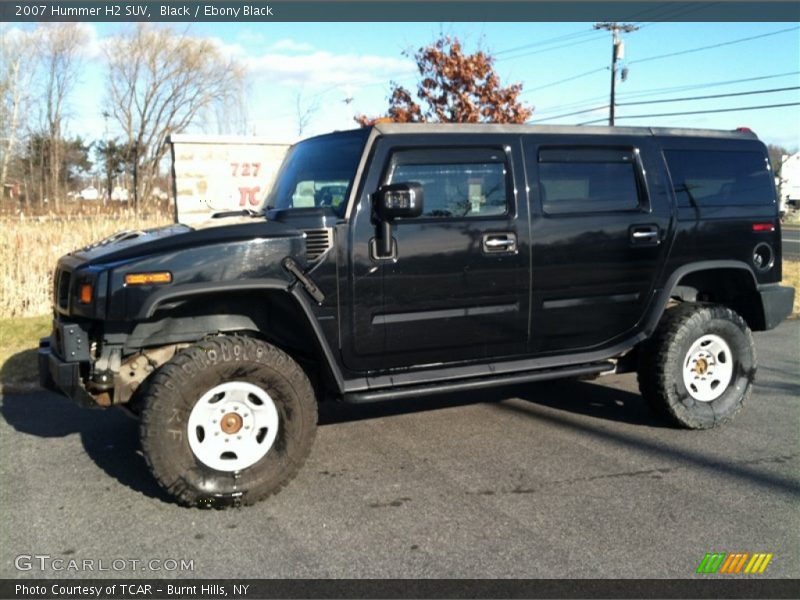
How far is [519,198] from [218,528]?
2.75 m

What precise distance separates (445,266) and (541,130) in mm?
1254

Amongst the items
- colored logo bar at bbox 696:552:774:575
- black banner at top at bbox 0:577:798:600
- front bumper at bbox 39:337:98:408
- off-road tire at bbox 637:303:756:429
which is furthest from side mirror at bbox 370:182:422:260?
colored logo bar at bbox 696:552:774:575

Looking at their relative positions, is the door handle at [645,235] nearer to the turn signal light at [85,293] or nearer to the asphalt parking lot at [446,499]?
the asphalt parking lot at [446,499]

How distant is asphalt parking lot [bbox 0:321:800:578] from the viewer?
3496mm

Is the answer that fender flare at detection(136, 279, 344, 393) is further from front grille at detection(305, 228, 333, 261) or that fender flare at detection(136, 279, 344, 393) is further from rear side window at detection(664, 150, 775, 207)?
rear side window at detection(664, 150, 775, 207)

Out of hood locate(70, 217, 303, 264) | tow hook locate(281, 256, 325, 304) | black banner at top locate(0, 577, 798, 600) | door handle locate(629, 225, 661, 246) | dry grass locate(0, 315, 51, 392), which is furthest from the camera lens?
dry grass locate(0, 315, 51, 392)

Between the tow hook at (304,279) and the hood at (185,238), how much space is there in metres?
0.16

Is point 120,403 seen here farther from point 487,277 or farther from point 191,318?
point 487,277

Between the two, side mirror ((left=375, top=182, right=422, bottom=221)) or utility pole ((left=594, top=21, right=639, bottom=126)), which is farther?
utility pole ((left=594, top=21, right=639, bottom=126))

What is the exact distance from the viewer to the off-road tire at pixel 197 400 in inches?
155

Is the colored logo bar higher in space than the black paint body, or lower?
lower

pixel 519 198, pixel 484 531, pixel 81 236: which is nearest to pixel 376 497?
pixel 484 531

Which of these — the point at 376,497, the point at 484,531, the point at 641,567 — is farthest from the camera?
the point at 376,497

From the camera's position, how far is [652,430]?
5395mm
